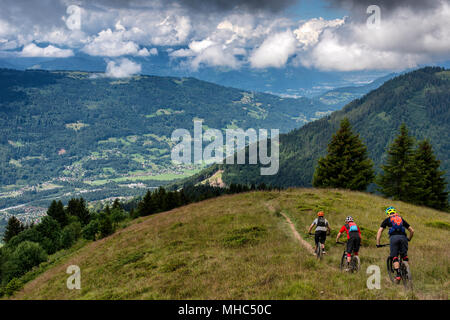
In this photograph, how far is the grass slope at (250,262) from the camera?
11.6m

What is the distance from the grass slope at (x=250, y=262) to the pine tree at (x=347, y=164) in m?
17.7

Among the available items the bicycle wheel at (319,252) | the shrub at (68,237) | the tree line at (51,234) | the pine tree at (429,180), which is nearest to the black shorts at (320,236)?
the bicycle wheel at (319,252)

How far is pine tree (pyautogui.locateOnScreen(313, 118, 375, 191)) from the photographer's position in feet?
162

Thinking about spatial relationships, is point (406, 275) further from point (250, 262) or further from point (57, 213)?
point (57, 213)

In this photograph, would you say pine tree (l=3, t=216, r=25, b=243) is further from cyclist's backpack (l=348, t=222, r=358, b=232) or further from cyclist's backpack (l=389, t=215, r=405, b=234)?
cyclist's backpack (l=389, t=215, r=405, b=234)

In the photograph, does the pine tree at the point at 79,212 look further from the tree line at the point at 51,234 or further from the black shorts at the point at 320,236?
the black shorts at the point at 320,236

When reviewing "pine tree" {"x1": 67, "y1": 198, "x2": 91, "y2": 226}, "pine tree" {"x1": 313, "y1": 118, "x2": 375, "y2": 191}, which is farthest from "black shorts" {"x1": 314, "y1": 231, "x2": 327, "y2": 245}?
"pine tree" {"x1": 67, "y1": 198, "x2": 91, "y2": 226}

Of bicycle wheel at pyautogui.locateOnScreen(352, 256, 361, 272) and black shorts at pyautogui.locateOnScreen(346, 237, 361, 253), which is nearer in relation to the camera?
bicycle wheel at pyautogui.locateOnScreen(352, 256, 361, 272)

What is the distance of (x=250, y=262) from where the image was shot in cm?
1580

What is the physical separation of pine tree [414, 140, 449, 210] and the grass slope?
69.0 feet

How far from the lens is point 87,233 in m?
62.9
